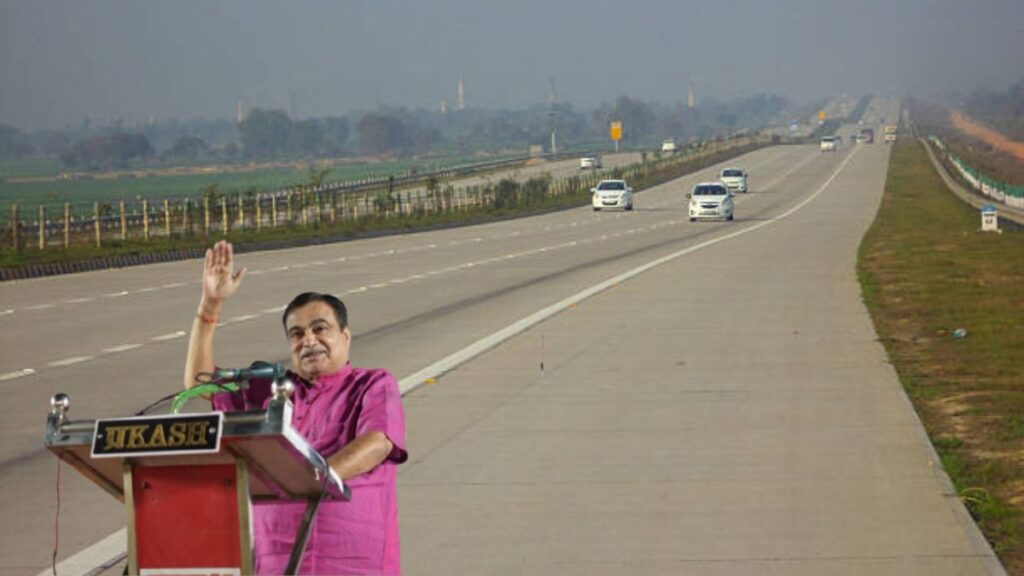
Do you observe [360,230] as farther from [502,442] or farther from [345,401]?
[345,401]

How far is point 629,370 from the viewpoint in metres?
18.6

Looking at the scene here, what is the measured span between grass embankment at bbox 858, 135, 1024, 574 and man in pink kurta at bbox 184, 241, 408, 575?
4.42 metres

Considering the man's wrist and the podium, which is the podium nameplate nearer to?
the podium

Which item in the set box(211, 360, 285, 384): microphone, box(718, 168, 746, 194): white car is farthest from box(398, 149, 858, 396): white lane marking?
box(718, 168, 746, 194): white car

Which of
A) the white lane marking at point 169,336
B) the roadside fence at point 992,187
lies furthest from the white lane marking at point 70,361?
the roadside fence at point 992,187

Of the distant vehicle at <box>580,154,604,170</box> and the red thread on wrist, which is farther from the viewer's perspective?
the distant vehicle at <box>580,154,604,170</box>

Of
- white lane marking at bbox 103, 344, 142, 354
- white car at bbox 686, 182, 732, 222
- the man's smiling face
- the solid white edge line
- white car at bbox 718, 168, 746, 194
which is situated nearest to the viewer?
the man's smiling face

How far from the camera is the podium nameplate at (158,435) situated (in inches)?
185

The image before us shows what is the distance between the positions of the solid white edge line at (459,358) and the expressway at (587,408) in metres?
0.10

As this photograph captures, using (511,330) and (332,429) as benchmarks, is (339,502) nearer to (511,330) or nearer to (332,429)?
(332,429)

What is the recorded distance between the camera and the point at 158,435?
15.7ft

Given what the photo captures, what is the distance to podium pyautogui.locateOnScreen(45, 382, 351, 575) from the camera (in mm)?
4781

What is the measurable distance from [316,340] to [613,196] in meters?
74.7

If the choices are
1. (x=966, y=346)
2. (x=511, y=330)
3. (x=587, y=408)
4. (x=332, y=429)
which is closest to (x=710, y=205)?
(x=511, y=330)
